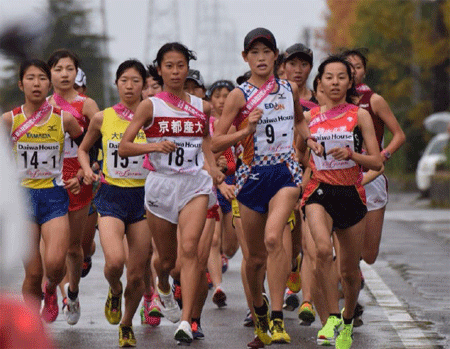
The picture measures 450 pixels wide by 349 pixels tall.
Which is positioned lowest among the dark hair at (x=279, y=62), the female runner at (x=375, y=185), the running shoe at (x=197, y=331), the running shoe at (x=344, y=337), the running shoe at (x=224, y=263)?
the running shoe at (x=224, y=263)

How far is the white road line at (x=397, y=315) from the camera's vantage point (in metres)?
8.63

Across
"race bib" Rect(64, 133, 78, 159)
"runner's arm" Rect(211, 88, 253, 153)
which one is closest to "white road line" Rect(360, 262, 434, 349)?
"runner's arm" Rect(211, 88, 253, 153)

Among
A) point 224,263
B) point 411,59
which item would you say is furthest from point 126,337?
point 411,59

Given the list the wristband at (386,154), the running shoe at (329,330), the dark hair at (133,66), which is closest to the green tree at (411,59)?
the wristband at (386,154)

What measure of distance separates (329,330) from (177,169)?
154 cm

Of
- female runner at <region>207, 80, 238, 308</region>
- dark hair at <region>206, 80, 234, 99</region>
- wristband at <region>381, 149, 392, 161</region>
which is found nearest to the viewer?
wristband at <region>381, 149, 392, 161</region>

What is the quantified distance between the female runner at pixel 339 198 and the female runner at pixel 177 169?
2.46ft

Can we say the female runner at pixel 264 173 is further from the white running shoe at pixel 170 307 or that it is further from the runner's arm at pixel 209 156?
the white running shoe at pixel 170 307

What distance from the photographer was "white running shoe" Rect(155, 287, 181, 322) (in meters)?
9.41

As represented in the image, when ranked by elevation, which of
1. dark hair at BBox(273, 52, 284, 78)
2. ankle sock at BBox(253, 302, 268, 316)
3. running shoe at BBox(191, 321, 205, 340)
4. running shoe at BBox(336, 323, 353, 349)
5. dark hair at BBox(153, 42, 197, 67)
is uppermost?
dark hair at BBox(153, 42, 197, 67)

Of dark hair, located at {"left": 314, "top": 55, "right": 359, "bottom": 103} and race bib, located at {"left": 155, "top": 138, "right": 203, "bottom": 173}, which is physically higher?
dark hair, located at {"left": 314, "top": 55, "right": 359, "bottom": 103}

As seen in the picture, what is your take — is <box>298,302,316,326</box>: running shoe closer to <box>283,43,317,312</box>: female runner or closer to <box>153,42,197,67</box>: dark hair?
<box>283,43,317,312</box>: female runner

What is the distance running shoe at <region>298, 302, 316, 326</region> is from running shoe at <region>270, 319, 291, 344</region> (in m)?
1.33

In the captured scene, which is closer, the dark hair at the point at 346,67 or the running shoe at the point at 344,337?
the running shoe at the point at 344,337
